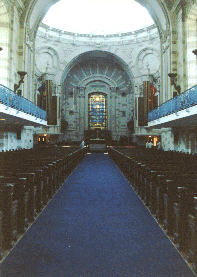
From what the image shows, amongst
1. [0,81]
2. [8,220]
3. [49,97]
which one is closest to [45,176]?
[8,220]

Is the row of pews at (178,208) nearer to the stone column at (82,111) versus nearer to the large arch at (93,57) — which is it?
the large arch at (93,57)

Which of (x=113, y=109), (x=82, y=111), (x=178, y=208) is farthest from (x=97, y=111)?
(x=178, y=208)

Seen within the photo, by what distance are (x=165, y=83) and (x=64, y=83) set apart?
13284 mm

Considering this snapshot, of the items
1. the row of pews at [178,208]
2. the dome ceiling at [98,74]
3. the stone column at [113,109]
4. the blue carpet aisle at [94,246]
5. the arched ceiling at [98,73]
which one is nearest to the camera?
the blue carpet aisle at [94,246]

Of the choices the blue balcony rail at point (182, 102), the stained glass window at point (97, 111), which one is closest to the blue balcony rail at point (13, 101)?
the blue balcony rail at point (182, 102)

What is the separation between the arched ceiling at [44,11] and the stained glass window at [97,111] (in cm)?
1207

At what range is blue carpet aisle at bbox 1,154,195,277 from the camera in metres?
2.46

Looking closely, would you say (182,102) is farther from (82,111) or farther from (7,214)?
(82,111)

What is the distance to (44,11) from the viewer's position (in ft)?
56.6

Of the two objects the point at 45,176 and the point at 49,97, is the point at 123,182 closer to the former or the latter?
the point at 45,176

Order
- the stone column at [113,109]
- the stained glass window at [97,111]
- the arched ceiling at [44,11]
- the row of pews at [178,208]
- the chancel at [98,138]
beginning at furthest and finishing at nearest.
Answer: the stained glass window at [97,111] < the stone column at [113,109] < the arched ceiling at [44,11] < the chancel at [98,138] < the row of pews at [178,208]

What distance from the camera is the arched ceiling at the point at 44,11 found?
1526cm

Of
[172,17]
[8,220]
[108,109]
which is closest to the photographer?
[8,220]

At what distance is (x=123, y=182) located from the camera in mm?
7535
